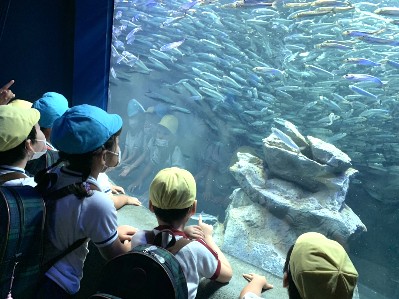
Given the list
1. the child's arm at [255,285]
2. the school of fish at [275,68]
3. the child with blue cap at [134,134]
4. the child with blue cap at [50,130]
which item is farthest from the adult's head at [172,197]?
the child with blue cap at [134,134]

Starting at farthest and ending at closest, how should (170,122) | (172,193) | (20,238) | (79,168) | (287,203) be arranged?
1. (170,122)
2. (287,203)
3. (79,168)
4. (172,193)
5. (20,238)

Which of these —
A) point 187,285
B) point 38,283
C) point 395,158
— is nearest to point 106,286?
point 187,285

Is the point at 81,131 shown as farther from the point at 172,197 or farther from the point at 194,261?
the point at 194,261

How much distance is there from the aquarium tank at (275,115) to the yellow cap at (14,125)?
566 cm

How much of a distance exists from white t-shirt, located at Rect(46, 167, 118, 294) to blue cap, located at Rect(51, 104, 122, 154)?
0.13m

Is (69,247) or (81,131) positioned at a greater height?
(81,131)

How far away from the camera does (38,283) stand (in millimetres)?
1300

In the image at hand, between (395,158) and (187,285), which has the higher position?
(187,285)

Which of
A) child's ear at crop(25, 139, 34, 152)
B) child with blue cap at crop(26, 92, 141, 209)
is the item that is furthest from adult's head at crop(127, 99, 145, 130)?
child's ear at crop(25, 139, 34, 152)

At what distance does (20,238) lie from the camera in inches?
45.9

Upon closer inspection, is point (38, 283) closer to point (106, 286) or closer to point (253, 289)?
point (106, 286)

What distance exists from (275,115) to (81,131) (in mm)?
10134

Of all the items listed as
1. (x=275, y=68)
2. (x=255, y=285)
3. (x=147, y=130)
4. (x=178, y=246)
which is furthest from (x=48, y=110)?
(x=147, y=130)

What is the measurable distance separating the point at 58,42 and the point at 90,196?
1907 millimetres
